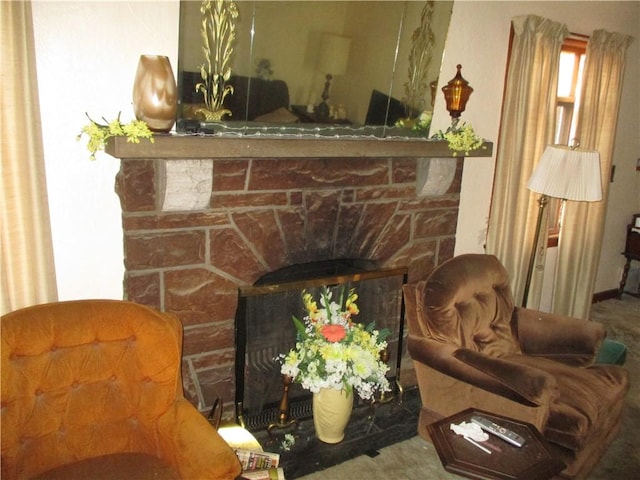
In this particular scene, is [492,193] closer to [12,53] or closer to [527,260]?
[527,260]

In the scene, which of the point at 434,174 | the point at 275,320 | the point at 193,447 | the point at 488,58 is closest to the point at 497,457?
the point at 193,447

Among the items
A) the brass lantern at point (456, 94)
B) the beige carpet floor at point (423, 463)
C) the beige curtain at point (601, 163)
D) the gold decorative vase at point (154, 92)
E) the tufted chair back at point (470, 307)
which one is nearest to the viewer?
the gold decorative vase at point (154, 92)

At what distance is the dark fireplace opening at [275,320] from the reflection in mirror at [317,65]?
68 centimetres

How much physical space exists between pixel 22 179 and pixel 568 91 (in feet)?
11.6

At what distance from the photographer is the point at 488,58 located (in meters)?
3.04

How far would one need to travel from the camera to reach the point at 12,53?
172 centimetres

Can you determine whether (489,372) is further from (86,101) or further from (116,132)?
(86,101)

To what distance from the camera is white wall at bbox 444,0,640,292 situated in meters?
2.90

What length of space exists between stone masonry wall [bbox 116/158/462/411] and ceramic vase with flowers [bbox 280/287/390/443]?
322 millimetres

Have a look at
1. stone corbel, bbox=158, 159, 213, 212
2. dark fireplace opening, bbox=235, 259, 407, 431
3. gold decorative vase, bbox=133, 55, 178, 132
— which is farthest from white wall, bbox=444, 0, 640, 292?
gold decorative vase, bbox=133, 55, 178, 132

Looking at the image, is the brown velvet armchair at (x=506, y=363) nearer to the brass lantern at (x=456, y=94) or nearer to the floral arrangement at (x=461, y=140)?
the floral arrangement at (x=461, y=140)

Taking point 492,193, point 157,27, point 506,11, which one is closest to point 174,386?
point 157,27

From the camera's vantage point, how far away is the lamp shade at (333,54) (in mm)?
2219

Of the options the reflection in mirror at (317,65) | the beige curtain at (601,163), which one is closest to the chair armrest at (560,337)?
the reflection in mirror at (317,65)
